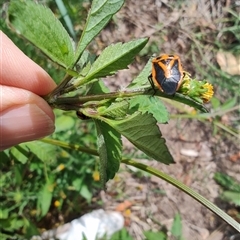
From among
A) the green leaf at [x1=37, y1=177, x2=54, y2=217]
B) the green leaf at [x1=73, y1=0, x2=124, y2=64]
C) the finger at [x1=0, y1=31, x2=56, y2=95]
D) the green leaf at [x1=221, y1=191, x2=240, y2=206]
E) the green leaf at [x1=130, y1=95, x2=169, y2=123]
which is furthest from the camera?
the green leaf at [x1=221, y1=191, x2=240, y2=206]

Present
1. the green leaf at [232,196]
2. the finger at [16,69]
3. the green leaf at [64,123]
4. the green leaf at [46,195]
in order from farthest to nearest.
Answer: the green leaf at [232,196]
the green leaf at [46,195]
the green leaf at [64,123]
the finger at [16,69]

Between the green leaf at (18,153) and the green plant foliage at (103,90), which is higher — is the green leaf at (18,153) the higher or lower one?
the lower one

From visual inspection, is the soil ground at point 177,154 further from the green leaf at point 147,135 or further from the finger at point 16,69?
the green leaf at point 147,135

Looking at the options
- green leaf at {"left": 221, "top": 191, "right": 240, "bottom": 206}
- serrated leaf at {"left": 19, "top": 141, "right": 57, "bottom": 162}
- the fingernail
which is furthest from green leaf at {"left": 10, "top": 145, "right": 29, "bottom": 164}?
green leaf at {"left": 221, "top": 191, "right": 240, "bottom": 206}

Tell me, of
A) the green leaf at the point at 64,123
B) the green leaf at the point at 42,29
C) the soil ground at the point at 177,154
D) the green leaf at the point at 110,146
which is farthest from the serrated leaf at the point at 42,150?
the soil ground at the point at 177,154

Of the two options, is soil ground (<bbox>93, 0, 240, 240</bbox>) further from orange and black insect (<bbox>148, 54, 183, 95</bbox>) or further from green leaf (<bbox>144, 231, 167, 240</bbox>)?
orange and black insect (<bbox>148, 54, 183, 95</bbox>)

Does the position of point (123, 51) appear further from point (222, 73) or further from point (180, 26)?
point (180, 26)

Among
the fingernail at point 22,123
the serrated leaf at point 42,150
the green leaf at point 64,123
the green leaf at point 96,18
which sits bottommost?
the green leaf at point 64,123
